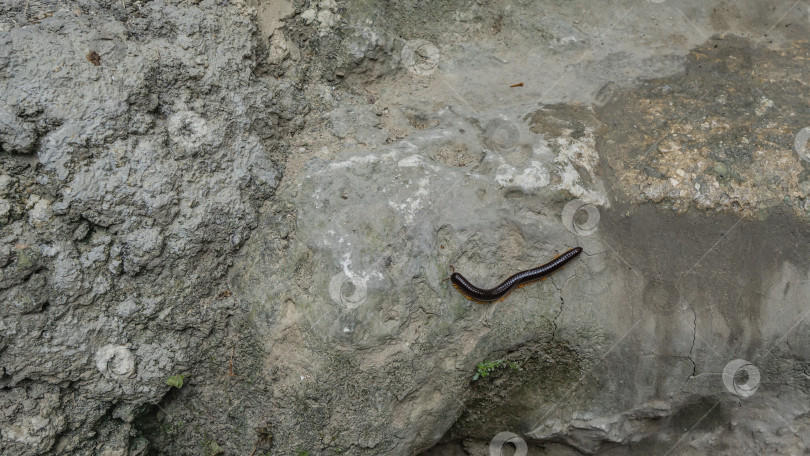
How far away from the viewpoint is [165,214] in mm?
3730

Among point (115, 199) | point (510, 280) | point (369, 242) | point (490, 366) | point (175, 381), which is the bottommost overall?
point (490, 366)

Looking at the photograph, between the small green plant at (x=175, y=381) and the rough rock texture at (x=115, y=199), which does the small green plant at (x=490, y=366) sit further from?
the small green plant at (x=175, y=381)

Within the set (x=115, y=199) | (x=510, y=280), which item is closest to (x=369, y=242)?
(x=510, y=280)

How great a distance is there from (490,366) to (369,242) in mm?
1392

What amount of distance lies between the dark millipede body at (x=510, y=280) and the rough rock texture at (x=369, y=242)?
10 centimetres

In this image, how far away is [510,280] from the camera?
4102 mm

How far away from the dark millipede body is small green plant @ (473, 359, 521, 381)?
54 centimetres

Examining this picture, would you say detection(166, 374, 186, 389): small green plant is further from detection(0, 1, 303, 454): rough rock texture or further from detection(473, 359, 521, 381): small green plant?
detection(473, 359, 521, 381): small green plant

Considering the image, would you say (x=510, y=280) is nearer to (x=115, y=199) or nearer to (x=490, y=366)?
(x=490, y=366)

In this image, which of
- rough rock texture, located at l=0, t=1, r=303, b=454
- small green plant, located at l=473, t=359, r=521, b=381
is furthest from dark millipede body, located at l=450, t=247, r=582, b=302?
rough rock texture, located at l=0, t=1, r=303, b=454

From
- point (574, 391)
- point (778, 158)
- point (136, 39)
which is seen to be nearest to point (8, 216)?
point (136, 39)

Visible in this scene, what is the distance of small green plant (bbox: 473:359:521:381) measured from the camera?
422cm

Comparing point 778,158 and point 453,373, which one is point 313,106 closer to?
point 453,373

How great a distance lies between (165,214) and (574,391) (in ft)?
11.5
